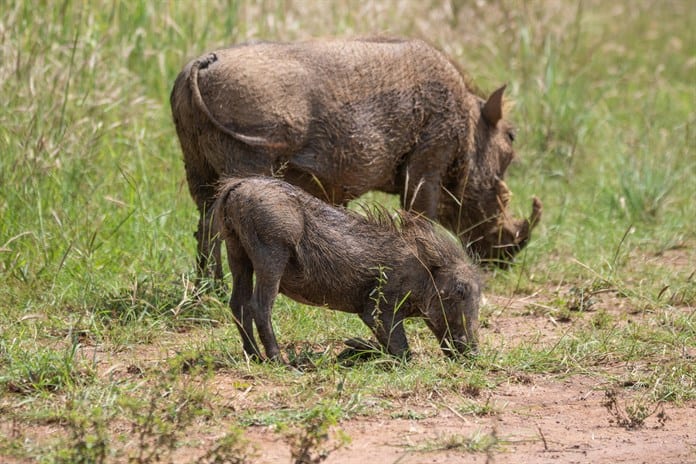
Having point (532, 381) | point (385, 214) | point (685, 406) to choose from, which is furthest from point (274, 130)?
point (685, 406)

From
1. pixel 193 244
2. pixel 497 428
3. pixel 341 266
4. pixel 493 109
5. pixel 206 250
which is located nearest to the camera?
pixel 497 428

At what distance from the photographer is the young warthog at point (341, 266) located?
4980 mm

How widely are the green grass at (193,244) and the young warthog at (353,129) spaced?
0.50 meters

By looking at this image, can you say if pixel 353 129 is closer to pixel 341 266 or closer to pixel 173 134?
pixel 341 266

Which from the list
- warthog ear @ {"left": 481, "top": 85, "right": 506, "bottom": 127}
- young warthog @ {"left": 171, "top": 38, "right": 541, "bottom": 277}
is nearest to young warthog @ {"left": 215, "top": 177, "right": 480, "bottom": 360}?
young warthog @ {"left": 171, "top": 38, "right": 541, "bottom": 277}

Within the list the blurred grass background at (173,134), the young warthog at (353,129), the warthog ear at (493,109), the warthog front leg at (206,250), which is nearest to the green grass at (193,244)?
the blurred grass background at (173,134)

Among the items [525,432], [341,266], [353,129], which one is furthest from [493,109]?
[525,432]

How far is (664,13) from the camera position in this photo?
545 inches

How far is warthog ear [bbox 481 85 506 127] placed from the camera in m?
7.30

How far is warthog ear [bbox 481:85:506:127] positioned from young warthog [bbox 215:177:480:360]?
6.41 feet

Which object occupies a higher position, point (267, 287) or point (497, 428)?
point (267, 287)

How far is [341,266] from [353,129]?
1.39 m

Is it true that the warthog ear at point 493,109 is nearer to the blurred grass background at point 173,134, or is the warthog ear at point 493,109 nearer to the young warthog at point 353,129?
the young warthog at point 353,129

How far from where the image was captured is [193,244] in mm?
6895
